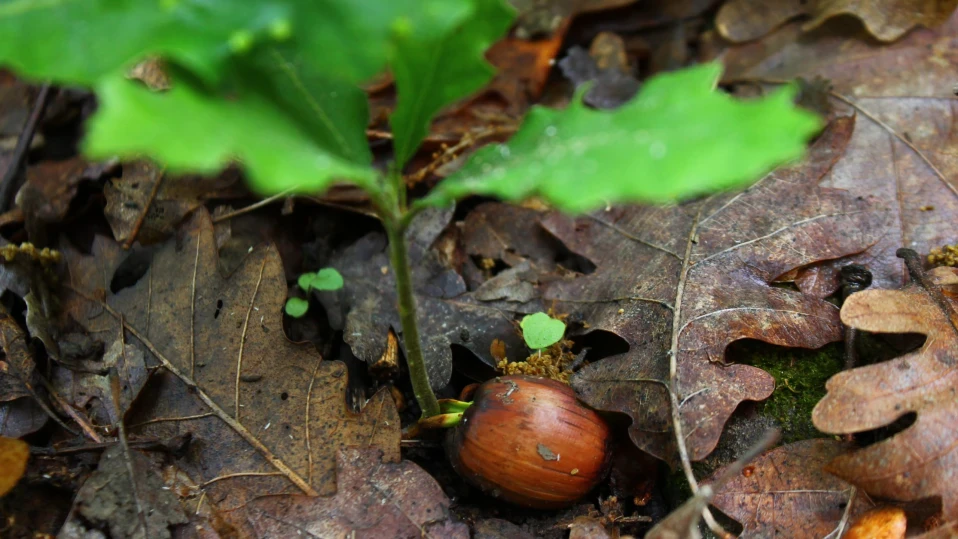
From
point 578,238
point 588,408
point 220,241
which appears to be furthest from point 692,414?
point 220,241

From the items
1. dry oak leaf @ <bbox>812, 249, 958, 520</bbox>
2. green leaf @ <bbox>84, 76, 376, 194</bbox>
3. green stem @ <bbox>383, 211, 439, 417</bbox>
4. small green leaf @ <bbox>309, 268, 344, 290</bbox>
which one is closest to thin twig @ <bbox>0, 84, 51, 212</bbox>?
small green leaf @ <bbox>309, 268, 344, 290</bbox>

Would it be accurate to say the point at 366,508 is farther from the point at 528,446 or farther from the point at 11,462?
the point at 11,462

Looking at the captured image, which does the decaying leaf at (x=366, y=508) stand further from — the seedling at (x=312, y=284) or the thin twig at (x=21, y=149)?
the thin twig at (x=21, y=149)

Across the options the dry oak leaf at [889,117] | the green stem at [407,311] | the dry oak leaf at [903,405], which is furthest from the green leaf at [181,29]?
the dry oak leaf at [889,117]

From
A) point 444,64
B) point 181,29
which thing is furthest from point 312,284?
point 181,29

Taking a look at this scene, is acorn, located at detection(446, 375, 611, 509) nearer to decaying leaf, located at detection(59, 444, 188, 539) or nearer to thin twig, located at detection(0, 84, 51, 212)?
decaying leaf, located at detection(59, 444, 188, 539)
